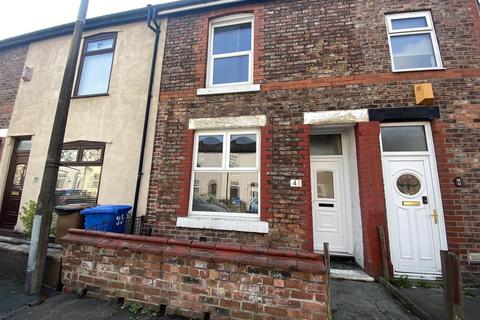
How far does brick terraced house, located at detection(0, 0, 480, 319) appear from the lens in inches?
169

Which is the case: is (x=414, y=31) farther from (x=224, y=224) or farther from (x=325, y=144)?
(x=224, y=224)

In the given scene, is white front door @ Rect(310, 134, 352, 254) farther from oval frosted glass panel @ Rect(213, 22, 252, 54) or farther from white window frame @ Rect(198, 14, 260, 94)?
oval frosted glass panel @ Rect(213, 22, 252, 54)

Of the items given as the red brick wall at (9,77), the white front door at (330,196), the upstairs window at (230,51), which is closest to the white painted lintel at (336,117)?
the white front door at (330,196)

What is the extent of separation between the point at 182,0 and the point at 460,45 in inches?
255

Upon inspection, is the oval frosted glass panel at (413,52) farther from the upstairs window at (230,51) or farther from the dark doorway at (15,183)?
the dark doorway at (15,183)

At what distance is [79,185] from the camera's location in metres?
6.04

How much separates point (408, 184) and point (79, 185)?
7770 mm

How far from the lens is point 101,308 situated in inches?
116

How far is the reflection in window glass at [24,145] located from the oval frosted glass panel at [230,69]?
6.07m

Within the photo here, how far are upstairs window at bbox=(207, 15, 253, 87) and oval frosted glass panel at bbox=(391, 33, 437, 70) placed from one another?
10.7ft

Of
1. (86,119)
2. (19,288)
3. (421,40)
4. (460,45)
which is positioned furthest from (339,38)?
(19,288)

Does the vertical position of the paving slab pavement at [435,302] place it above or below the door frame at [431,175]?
below

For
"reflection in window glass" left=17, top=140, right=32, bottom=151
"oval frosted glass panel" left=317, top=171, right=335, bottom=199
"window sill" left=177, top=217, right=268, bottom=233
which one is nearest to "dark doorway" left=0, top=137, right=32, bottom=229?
"reflection in window glass" left=17, top=140, right=32, bottom=151

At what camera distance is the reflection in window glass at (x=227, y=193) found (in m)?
4.99
